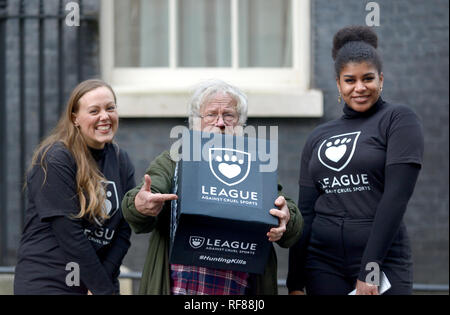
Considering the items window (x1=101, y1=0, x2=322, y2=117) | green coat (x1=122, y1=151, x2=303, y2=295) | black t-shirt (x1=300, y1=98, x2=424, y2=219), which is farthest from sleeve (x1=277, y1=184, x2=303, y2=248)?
window (x1=101, y1=0, x2=322, y2=117)

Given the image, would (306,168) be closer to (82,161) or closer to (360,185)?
(360,185)

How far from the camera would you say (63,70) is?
5910 mm

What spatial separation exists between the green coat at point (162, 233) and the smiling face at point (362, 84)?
559 mm

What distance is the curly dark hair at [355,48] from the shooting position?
307cm

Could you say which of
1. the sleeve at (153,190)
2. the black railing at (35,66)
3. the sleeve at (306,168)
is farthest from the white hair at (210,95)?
the black railing at (35,66)

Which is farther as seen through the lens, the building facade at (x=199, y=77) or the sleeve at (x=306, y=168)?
the building facade at (x=199, y=77)

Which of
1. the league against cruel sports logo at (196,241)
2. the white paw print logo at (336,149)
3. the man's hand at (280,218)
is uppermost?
the white paw print logo at (336,149)

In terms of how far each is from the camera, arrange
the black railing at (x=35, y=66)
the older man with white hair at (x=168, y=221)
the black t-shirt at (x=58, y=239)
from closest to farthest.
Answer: the older man with white hair at (x=168, y=221) < the black t-shirt at (x=58, y=239) < the black railing at (x=35, y=66)

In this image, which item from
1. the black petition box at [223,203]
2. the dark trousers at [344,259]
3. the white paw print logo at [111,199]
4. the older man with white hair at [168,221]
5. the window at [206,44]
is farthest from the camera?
the window at [206,44]

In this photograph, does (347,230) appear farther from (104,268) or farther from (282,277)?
(282,277)

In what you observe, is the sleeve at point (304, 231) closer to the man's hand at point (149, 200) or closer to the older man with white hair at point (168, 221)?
the older man with white hair at point (168, 221)

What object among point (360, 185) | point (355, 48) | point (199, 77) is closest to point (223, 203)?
point (360, 185)

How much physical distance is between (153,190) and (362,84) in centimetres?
105

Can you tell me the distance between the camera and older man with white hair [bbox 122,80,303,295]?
111 inches
